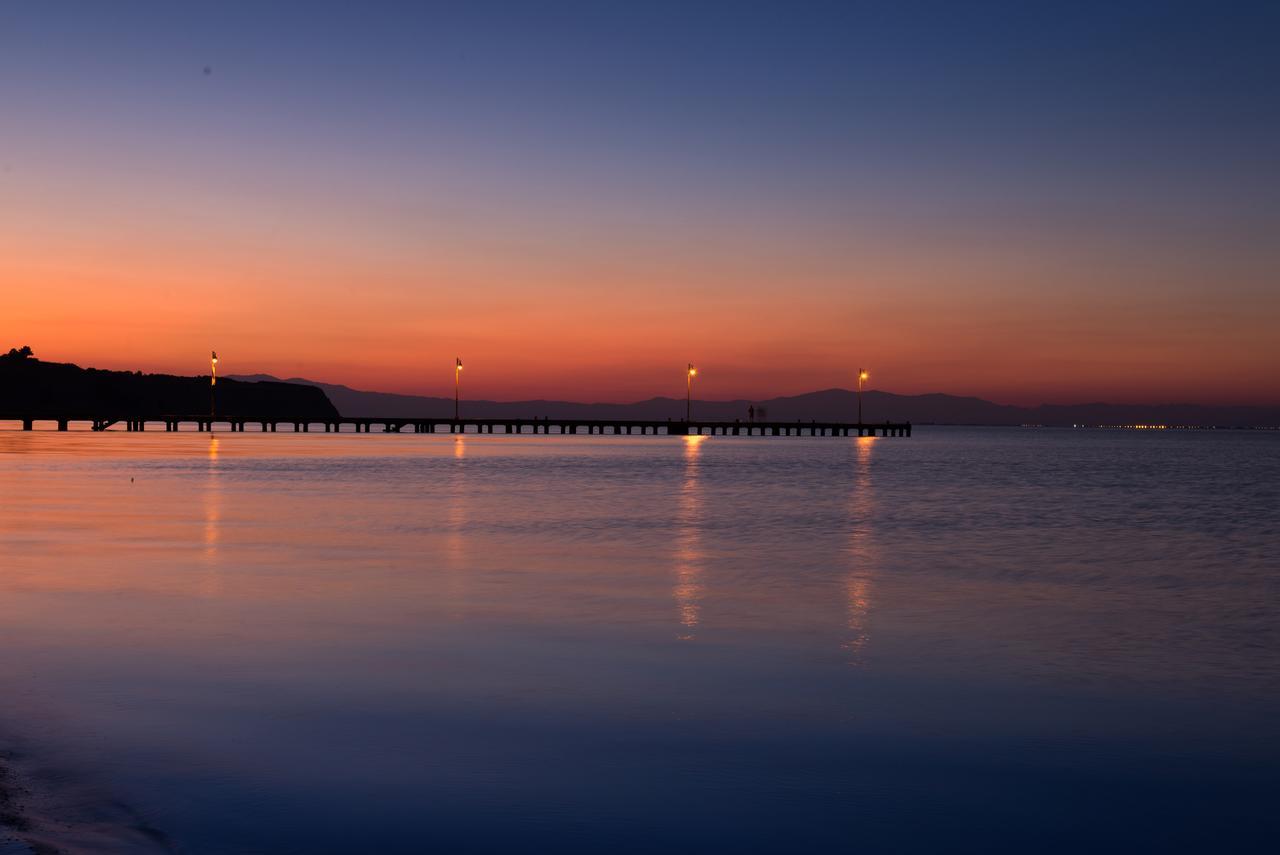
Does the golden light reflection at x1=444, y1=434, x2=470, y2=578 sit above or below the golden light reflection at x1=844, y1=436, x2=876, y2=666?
above

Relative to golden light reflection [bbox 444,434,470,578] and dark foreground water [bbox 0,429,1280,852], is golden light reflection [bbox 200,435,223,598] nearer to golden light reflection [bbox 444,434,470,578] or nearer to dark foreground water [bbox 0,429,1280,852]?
dark foreground water [bbox 0,429,1280,852]

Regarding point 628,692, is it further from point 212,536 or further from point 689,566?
point 212,536

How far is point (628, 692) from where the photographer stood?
10602 millimetres

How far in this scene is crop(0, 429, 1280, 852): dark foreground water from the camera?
711cm

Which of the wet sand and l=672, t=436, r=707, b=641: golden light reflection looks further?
l=672, t=436, r=707, b=641: golden light reflection

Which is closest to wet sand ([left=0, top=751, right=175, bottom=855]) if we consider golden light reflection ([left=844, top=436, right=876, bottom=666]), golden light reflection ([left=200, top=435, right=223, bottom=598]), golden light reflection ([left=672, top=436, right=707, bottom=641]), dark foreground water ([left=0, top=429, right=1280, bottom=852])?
dark foreground water ([left=0, top=429, right=1280, bottom=852])

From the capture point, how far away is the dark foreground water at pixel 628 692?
7109mm

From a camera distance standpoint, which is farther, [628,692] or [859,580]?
[859,580]

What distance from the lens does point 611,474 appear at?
5566cm

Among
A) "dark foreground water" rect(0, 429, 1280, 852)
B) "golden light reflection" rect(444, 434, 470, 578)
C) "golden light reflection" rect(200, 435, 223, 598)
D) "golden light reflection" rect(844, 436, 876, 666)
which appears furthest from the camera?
"golden light reflection" rect(444, 434, 470, 578)

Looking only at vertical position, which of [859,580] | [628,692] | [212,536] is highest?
[212,536]

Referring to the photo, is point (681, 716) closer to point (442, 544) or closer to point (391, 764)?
point (391, 764)

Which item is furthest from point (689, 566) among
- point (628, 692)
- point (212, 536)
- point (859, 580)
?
point (212, 536)

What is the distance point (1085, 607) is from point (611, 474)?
40078 mm
